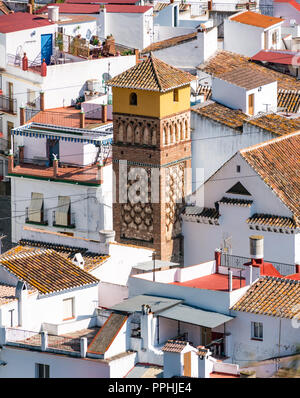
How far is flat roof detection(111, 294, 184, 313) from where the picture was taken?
62.9 m

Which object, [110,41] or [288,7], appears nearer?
[110,41]

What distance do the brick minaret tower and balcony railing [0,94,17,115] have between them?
16.7 meters

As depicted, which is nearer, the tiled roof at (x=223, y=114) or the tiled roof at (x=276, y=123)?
the tiled roof at (x=276, y=123)

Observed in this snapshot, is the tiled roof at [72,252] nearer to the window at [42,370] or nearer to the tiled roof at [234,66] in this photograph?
the window at [42,370]

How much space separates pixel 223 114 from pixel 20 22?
17.6m

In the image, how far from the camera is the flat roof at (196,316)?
62156 mm

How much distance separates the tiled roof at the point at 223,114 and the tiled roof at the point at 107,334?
19242 mm

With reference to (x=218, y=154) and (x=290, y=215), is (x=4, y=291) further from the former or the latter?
(x=218, y=154)

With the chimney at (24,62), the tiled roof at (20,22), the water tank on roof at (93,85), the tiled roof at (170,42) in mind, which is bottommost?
the water tank on roof at (93,85)

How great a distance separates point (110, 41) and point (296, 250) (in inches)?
1122

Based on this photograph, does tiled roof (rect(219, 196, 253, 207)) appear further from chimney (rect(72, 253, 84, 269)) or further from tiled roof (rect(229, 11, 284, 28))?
tiled roof (rect(229, 11, 284, 28))

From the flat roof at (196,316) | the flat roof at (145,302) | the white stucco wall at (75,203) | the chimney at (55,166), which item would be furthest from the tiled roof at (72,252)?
the chimney at (55,166)
